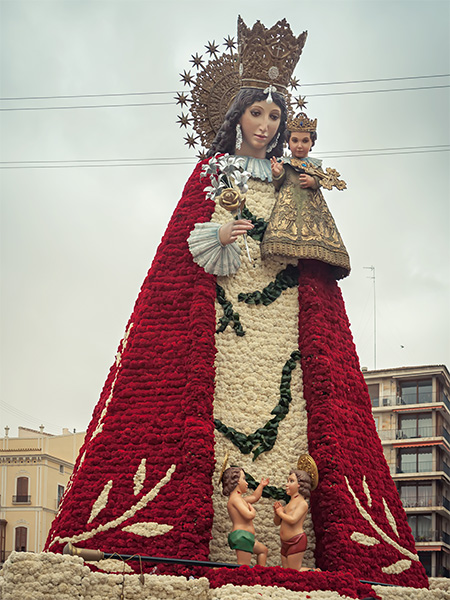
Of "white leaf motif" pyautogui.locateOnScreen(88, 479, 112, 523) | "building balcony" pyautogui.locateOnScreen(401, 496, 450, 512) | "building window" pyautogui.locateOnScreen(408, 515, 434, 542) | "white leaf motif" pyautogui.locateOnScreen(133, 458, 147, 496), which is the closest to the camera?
"white leaf motif" pyautogui.locateOnScreen(88, 479, 112, 523)

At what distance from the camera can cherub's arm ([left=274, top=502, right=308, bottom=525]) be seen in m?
12.5

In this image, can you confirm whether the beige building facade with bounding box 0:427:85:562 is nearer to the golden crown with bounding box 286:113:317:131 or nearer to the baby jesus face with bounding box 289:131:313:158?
the baby jesus face with bounding box 289:131:313:158

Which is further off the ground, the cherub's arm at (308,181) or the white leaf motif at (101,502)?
the cherub's arm at (308,181)

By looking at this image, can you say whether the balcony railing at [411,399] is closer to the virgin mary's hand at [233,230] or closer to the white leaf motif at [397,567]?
the white leaf motif at [397,567]

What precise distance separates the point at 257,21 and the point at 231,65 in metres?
1.11

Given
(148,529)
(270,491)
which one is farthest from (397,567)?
(148,529)

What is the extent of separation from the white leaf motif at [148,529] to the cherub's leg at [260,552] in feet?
3.55

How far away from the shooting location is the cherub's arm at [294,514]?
1255 cm

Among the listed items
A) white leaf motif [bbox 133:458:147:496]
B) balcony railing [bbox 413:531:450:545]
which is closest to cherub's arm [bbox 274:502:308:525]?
white leaf motif [bbox 133:458:147:496]

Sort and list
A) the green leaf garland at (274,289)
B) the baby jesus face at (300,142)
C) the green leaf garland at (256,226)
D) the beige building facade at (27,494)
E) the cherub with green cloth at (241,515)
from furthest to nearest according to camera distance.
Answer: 1. the beige building facade at (27,494)
2. the baby jesus face at (300,142)
3. the green leaf garland at (256,226)
4. the green leaf garland at (274,289)
5. the cherub with green cloth at (241,515)

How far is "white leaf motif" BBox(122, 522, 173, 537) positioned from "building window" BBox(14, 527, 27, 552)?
1754 centimetres

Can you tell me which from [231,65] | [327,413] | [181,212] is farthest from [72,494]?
[231,65]

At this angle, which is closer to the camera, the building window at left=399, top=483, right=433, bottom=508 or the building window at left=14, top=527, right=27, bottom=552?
the building window at left=14, top=527, right=27, bottom=552

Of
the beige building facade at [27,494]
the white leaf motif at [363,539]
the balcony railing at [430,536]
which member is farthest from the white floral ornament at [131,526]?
the balcony railing at [430,536]
